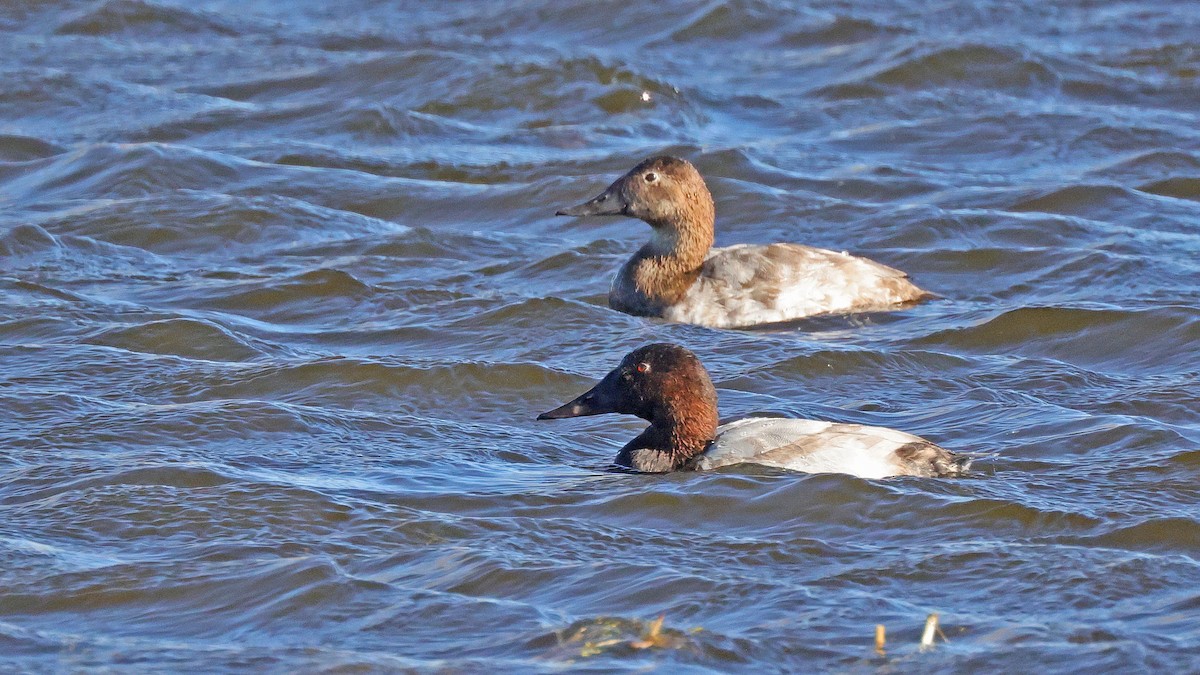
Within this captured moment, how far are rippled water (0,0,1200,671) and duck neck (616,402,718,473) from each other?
183 millimetres

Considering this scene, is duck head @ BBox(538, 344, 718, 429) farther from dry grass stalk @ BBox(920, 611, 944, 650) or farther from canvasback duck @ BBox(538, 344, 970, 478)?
dry grass stalk @ BBox(920, 611, 944, 650)

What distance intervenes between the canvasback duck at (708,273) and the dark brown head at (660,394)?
8.61 feet

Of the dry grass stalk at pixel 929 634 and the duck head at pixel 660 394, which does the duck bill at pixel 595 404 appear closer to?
the duck head at pixel 660 394

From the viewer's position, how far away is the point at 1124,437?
24.2 feet

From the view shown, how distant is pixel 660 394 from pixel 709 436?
0.83ft

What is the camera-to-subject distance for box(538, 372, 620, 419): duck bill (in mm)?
7375

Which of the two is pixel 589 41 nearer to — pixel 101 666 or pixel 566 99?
pixel 566 99

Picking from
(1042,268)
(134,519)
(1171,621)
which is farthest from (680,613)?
(1042,268)

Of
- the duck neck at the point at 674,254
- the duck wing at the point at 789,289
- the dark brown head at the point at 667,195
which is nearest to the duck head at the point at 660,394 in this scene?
Result: the duck wing at the point at 789,289

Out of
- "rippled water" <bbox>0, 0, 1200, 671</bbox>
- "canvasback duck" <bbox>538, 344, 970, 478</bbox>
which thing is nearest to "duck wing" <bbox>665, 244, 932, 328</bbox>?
"rippled water" <bbox>0, 0, 1200, 671</bbox>

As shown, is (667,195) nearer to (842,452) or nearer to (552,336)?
(552,336)

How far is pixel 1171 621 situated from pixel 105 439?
165 inches

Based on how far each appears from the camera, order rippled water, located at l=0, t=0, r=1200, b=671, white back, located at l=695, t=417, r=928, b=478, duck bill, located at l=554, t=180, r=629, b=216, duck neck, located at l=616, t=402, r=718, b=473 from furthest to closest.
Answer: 1. duck bill, located at l=554, t=180, r=629, b=216
2. duck neck, located at l=616, t=402, r=718, b=473
3. white back, located at l=695, t=417, r=928, b=478
4. rippled water, located at l=0, t=0, r=1200, b=671

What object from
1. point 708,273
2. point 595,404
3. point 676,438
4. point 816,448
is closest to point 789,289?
point 708,273
